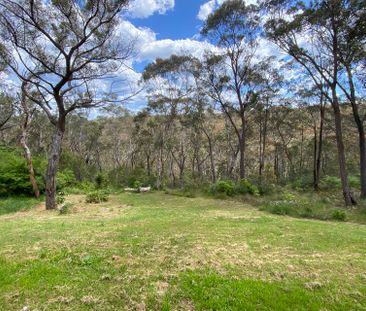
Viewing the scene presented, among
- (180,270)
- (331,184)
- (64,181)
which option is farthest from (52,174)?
(331,184)

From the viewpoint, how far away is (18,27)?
972 centimetres

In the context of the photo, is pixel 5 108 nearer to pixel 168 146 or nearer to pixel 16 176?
pixel 16 176

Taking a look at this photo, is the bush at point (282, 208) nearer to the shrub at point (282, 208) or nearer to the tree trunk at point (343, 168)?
the shrub at point (282, 208)

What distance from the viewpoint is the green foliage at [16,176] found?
13.9 m

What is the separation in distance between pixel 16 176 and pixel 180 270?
45.2ft

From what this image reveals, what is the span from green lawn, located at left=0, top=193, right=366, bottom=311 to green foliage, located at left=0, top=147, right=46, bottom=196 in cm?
966

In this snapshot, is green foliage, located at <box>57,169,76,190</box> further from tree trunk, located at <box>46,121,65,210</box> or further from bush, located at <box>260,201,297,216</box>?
bush, located at <box>260,201,297,216</box>

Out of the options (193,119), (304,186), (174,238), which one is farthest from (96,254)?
(193,119)

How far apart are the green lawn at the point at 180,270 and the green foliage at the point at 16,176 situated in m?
9.66

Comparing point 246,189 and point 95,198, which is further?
point 246,189

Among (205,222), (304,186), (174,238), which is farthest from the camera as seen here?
A: (304,186)

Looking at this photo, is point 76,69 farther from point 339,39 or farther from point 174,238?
point 339,39

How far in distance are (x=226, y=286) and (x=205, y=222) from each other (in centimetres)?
371

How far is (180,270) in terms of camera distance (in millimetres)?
3633
